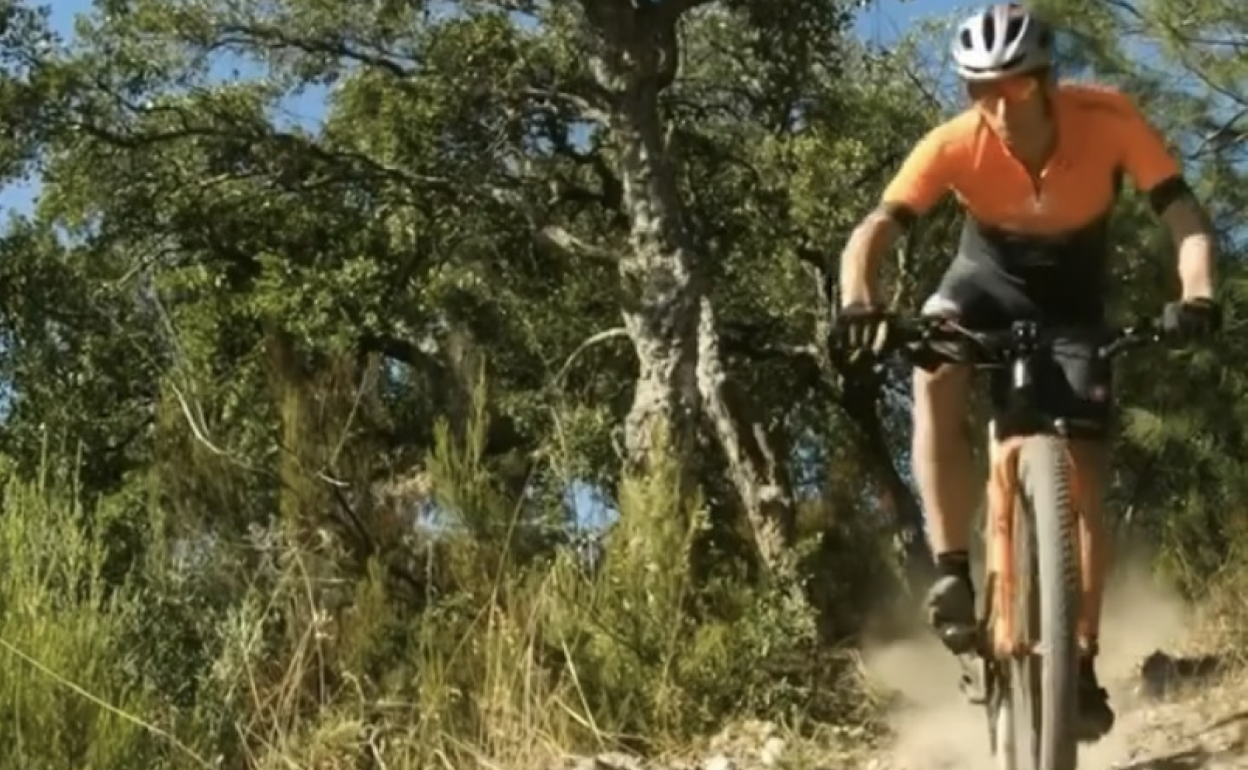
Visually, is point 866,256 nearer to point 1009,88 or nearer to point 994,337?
point 994,337

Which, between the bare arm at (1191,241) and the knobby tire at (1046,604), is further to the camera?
the bare arm at (1191,241)

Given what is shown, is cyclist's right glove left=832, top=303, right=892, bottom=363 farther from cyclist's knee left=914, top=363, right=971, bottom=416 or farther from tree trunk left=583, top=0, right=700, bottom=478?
tree trunk left=583, top=0, right=700, bottom=478

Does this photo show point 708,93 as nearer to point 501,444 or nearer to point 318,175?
point 318,175

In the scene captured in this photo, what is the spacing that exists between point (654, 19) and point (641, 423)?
230 centimetres

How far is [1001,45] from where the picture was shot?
447cm

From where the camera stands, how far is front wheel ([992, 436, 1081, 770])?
4.20m

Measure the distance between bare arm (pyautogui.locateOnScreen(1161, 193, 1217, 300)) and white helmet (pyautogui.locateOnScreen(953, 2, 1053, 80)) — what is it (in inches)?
16.7

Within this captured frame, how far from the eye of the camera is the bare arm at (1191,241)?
14.7 feet

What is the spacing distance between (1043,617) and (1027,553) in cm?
16

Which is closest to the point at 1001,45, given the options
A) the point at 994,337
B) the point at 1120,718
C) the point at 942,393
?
the point at 994,337

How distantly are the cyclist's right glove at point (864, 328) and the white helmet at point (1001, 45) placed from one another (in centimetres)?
55

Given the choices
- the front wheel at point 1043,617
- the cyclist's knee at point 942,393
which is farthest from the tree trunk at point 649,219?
the front wheel at point 1043,617

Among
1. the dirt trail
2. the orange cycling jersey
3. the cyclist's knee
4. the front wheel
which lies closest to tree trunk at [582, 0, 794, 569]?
the dirt trail

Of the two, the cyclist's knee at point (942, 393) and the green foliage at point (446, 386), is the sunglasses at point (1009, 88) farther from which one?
the green foliage at point (446, 386)
